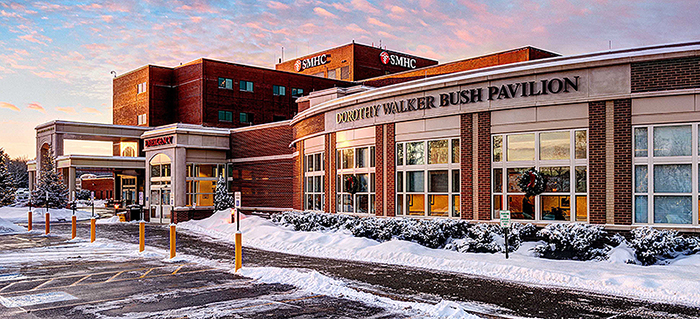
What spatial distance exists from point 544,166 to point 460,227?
11.1 feet

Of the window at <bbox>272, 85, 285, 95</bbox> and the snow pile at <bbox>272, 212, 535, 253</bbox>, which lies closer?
the snow pile at <bbox>272, 212, 535, 253</bbox>

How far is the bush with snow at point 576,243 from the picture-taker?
1623 centimetres

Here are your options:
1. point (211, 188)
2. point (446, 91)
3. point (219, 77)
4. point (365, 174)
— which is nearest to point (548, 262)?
point (446, 91)

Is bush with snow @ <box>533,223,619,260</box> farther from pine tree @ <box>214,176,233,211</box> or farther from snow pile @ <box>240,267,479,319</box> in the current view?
pine tree @ <box>214,176,233,211</box>

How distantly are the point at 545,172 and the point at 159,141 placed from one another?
28.4 m

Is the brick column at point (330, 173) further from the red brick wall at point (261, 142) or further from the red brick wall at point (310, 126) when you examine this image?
the red brick wall at point (261, 142)

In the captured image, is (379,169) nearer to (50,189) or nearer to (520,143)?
(520,143)

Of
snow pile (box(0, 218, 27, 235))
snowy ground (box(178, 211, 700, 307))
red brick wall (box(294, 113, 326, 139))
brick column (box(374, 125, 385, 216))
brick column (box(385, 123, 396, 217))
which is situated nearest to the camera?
snowy ground (box(178, 211, 700, 307))

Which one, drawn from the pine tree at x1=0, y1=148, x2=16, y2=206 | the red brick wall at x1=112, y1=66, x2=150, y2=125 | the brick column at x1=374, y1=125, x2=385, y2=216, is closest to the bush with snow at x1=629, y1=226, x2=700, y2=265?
the brick column at x1=374, y1=125, x2=385, y2=216

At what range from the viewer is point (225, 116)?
55406 millimetres

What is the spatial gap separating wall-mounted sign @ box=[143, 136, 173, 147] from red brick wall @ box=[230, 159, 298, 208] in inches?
183

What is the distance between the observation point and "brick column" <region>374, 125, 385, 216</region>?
23375 mm

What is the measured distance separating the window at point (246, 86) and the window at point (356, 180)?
106 ft

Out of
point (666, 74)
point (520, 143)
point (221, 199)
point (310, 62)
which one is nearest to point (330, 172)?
point (520, 143)
